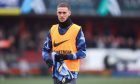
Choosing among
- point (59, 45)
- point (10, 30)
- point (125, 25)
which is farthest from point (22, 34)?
point (59, 45)

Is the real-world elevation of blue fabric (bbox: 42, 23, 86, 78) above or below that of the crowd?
above

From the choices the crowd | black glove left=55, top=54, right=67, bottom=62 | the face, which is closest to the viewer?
the face

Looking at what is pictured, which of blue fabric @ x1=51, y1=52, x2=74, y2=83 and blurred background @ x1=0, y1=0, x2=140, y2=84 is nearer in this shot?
blue fabric @ x1=51, y1=52, x2=74, y2=83

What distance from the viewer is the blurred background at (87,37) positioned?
24781 mm

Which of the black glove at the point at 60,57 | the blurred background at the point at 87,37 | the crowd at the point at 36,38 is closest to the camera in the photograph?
the black glove at the point at 60,57

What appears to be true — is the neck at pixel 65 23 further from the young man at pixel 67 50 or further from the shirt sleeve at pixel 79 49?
the shirt sleeve at pixel 79 49

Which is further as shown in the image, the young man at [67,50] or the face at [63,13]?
the young man at [67,50]

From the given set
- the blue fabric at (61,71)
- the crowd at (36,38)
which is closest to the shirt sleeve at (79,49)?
the blue fabric at (61,71)

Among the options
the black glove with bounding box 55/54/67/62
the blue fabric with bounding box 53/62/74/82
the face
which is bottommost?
the blue fabric with bounding box 53/62/74/82

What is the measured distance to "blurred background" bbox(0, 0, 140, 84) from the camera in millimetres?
24781

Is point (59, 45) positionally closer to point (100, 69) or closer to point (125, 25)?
point (100, 69)

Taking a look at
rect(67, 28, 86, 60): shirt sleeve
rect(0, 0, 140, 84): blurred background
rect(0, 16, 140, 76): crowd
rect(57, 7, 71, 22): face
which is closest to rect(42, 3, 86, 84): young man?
rect(67, 28, 86, 60): shirt sleeve

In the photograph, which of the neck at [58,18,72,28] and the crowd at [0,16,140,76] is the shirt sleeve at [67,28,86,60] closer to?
the neck at [58,18,72,28]

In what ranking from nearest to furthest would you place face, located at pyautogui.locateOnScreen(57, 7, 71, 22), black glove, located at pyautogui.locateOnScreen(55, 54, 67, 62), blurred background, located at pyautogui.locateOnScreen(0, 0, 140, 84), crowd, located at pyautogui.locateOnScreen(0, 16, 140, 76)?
face, located at pyautogui.locateOnScreen(57, 7, 71, 22) < black glove, located at pyautogui.locateOnScreen(55, 54, 67, 62) < blurred background, located at pyautogui.locateOnScreen(0, 0, 140, 84) < crowd, located at pyautogui.locateOnScreen(0, 16, 140, 76)
